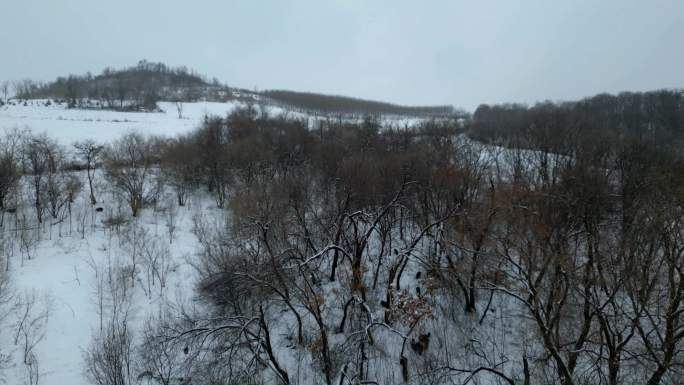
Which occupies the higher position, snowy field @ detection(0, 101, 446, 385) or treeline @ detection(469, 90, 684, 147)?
treeline @ detection(469, 90, 684, 147)

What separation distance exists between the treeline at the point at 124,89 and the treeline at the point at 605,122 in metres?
68.4

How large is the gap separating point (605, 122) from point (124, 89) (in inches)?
4027

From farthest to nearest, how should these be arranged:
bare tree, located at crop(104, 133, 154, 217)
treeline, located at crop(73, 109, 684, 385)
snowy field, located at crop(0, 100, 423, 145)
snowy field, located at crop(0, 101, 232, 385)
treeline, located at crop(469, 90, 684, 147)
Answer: snowy field, located at crop(0, 100, 423, 145) → treeline, located at crop(469, 90, 684, 147) → bare tree, located at crop(104, 133, 154, 217) → snowy field, located at crop(0, 101, 232, 385) → treeline, located at crop(73, 109, 684, 385)

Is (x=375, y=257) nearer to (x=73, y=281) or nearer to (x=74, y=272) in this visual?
(x=73, y=281)

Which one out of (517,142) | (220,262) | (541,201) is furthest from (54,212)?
(517,142)

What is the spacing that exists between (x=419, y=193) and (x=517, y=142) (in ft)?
49.6

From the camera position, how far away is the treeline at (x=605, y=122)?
27.2m

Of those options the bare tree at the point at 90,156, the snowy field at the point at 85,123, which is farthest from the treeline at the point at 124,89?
the bare tree at the point at 90,156

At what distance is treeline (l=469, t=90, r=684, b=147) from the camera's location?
1072 inches

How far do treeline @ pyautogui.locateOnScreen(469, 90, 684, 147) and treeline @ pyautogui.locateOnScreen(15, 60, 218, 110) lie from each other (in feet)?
224

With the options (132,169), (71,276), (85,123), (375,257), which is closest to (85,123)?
(85,123)

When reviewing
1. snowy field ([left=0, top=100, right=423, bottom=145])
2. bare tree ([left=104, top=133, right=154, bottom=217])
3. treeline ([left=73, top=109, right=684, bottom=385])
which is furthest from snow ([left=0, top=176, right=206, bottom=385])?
A: snowy field ([left=0, top=100, right=423, bottom=145])

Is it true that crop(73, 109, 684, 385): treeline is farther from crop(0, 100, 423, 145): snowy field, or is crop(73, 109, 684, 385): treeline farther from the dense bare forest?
crop(0, 100, 423, 145): snowy field

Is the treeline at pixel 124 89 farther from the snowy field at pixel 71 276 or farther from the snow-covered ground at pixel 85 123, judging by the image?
the snowy field at pixel 71 276
